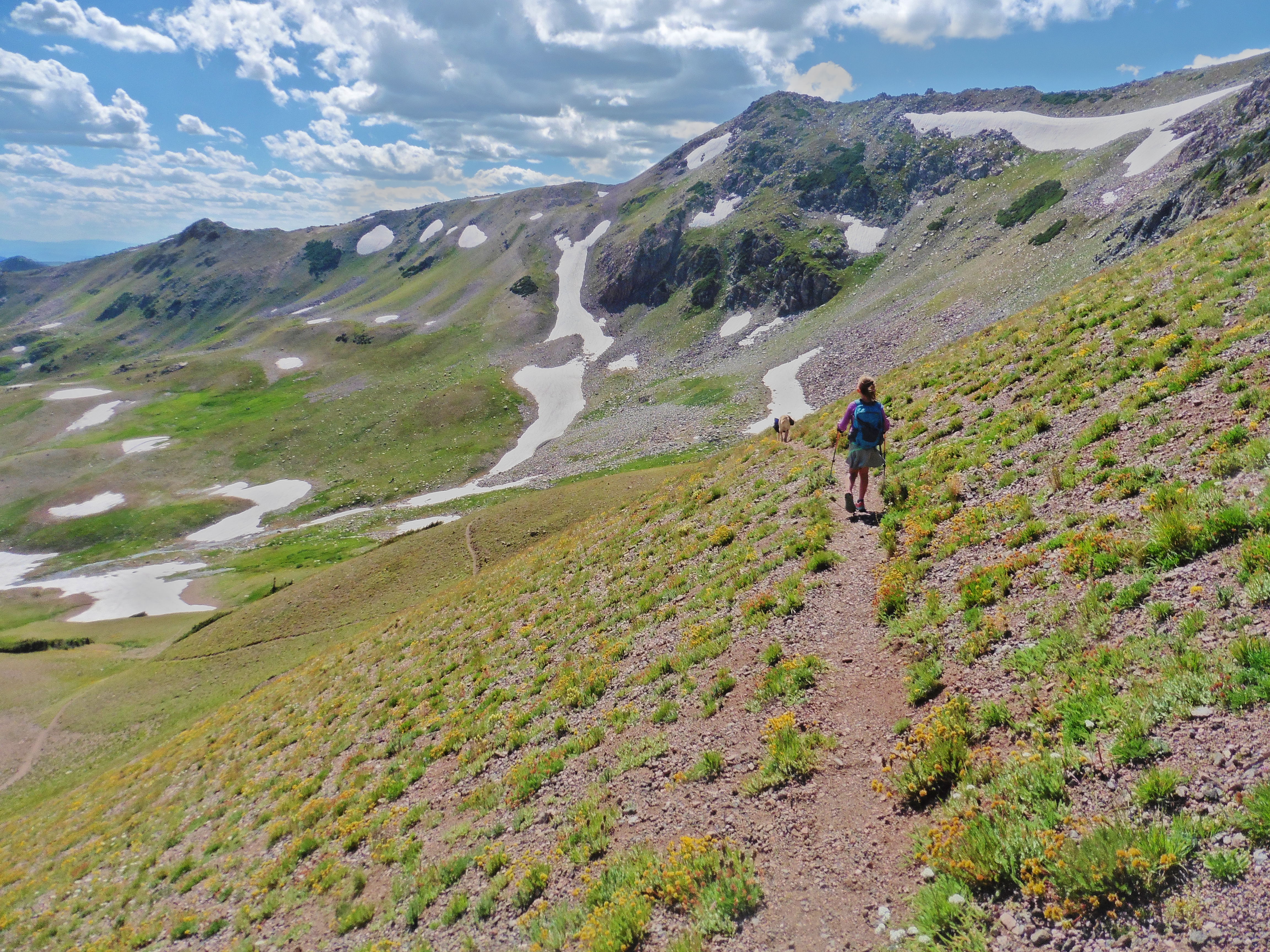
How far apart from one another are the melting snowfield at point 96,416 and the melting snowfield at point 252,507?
2142 inches

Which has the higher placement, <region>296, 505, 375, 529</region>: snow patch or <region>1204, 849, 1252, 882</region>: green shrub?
<region>296, 505, 375, 529</region>: snow patch

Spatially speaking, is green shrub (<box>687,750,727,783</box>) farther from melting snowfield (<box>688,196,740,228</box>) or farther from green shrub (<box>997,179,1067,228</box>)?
melting snowfield (<box>688,196,740,228</box>)

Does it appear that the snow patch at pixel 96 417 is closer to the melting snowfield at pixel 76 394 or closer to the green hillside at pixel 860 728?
the melting snowfield at pixel 76 394

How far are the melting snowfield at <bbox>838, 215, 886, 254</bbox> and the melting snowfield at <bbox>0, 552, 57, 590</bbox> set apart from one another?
150m

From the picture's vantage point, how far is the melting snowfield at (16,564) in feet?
267

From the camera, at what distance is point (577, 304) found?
157750mm

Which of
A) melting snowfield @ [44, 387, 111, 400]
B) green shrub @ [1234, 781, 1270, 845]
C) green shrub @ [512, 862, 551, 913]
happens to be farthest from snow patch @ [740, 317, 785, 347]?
melting snowfield @ [44, 387, 111, 400]

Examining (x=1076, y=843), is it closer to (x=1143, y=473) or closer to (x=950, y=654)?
(x=950, y=654)

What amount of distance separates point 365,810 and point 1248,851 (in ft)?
55.1

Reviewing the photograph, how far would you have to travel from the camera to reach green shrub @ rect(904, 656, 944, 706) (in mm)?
9797

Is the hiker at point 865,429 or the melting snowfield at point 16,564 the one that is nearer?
the hiker at point 865,429

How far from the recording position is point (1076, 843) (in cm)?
606

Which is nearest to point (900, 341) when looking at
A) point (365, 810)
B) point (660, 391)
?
point (660, 391)

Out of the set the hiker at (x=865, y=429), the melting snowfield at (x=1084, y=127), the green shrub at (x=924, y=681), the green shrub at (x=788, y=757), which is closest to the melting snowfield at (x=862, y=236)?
the melting snowfield at (x=1084, y=127)
